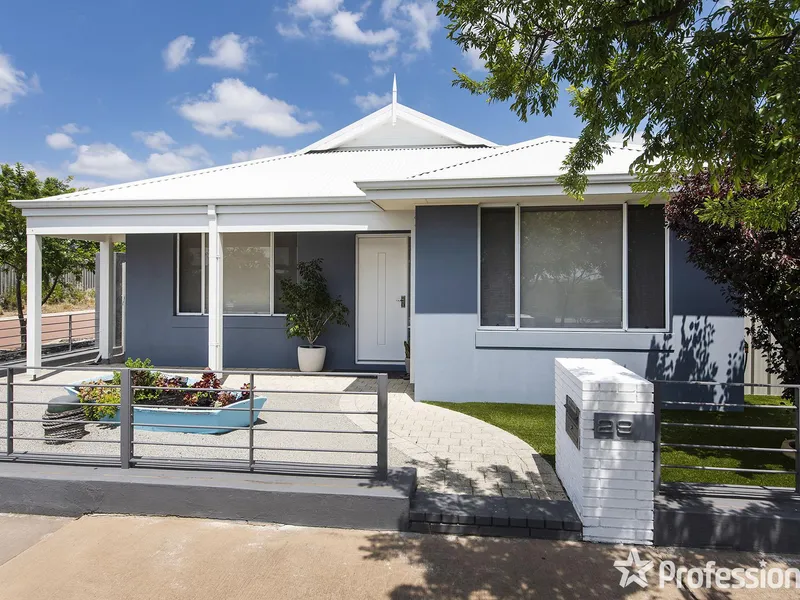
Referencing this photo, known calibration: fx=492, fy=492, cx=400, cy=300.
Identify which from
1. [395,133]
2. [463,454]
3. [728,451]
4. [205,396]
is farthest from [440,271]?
[395,133]

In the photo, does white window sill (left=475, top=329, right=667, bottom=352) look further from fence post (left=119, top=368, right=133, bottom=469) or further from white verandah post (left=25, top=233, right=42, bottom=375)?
white verandah post (left=25, top=233, right=42, bottom=375)

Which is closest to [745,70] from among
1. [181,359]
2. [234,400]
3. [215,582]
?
[215,582]

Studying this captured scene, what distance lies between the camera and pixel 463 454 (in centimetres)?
470

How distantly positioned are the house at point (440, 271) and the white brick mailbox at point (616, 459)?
3.43 m

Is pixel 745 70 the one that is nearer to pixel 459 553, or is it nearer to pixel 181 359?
pixel 459 553

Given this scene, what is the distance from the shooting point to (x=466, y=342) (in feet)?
22.1

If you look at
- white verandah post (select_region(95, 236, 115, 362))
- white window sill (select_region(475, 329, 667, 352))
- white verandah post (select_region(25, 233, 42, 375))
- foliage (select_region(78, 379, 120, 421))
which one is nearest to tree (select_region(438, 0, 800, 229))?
white window sill (select_region(475, 329, 667, 352))

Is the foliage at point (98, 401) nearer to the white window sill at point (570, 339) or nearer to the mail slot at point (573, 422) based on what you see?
the white window sill at point (570, 339)

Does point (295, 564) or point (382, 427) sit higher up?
point (382, 427)

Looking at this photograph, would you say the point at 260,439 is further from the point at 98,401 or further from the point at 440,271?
the point at 440,271

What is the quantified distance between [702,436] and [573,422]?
2.71m

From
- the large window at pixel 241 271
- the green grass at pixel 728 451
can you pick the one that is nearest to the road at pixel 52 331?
the large window at pixel 241 271

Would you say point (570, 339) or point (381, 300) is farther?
point (381, 300)

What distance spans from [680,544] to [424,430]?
2.77m
